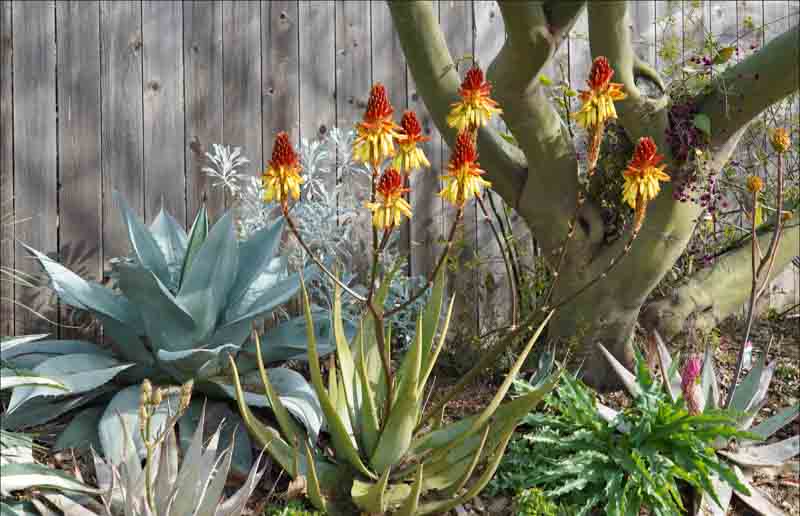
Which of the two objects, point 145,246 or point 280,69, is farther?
point 280,69

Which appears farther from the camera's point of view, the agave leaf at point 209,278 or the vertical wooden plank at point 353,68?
the vertical wooden plank at point 353,68

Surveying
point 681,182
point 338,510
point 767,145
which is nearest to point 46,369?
point 338,510

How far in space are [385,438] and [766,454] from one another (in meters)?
1.60

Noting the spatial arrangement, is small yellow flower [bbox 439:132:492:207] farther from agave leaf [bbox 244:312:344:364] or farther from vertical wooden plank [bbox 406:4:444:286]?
A: vertical wooden plank [bbox 406:4:444:286]

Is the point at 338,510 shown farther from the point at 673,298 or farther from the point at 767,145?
the point at 767,145

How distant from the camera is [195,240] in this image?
11.4 ft

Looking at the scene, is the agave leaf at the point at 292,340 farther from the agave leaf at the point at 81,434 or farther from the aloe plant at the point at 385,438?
the agave leaf at the point at 81,434

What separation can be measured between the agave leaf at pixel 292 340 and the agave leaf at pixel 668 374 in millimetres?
1270

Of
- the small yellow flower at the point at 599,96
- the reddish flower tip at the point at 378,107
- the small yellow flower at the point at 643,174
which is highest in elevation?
the small yellow flower at the point at 599,96

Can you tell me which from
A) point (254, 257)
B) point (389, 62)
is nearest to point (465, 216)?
point (389, 62)

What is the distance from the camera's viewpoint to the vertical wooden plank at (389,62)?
432 cm

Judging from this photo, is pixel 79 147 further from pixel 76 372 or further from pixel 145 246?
pixel 76 372

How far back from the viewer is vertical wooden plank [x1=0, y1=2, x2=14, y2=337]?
3.83 m

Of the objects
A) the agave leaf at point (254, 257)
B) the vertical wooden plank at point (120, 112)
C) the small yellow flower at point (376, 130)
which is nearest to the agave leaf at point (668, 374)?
the agave leaf at point (254, 257)
